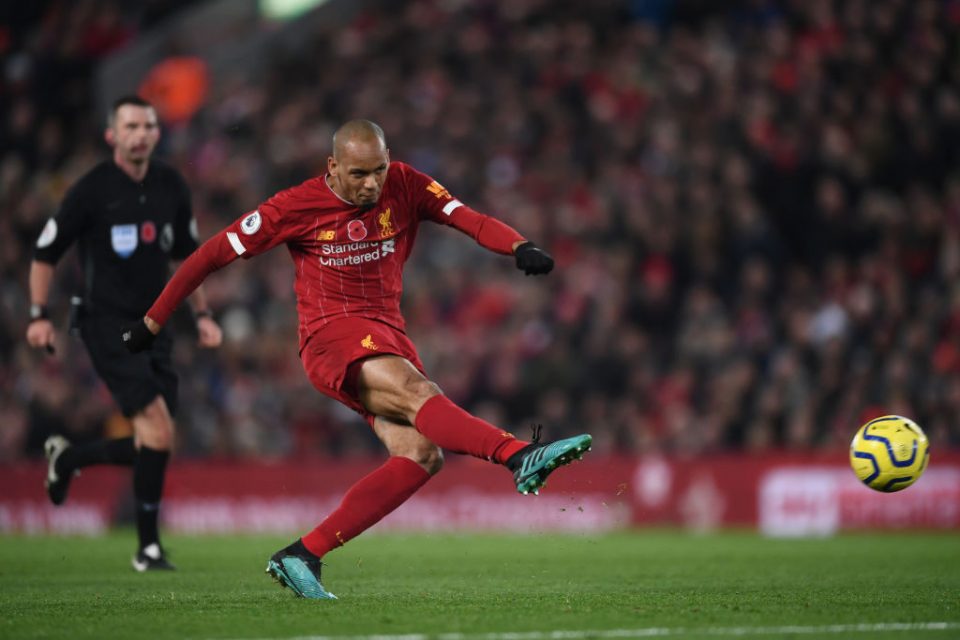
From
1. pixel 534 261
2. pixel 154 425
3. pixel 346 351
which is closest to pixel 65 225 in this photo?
pixel 154 425

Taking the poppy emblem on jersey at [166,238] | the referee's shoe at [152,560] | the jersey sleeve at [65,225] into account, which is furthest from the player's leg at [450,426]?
the jersey sleeve at [65,225]

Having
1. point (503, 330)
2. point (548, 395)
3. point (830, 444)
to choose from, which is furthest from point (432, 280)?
point (830, 444)

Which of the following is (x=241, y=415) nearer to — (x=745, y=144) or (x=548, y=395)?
(x=548, y=395)

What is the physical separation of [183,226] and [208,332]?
0.76 m

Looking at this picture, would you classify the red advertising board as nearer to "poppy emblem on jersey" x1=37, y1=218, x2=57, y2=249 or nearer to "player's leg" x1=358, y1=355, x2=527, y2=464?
"poppy emblem on jersey" x1=37, y1=218, x2=57, y2=249

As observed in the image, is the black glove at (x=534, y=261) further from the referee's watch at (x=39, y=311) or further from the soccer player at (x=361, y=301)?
the referee's watch at (x=39, y=311)

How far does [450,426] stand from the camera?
21.8 feet

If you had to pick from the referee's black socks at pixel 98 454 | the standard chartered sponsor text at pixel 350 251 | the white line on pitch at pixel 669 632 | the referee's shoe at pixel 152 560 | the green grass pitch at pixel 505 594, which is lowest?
the white line on pitch at pixel 669 632

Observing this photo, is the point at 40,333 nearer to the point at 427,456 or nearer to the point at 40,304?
the point at 40,304

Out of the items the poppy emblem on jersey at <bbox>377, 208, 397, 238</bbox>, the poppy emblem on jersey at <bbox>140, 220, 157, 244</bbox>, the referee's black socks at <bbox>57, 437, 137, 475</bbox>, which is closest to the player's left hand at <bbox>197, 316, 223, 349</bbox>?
the poppy emblem on jersey at <bbox>140, 220, 157, 244</bbox>

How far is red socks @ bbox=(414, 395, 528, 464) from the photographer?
6.58 m

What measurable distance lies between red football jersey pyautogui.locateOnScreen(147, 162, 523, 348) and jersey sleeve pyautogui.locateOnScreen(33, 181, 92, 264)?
7.47 ft

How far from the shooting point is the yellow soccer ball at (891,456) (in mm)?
8125

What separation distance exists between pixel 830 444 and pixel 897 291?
6.52 feet
